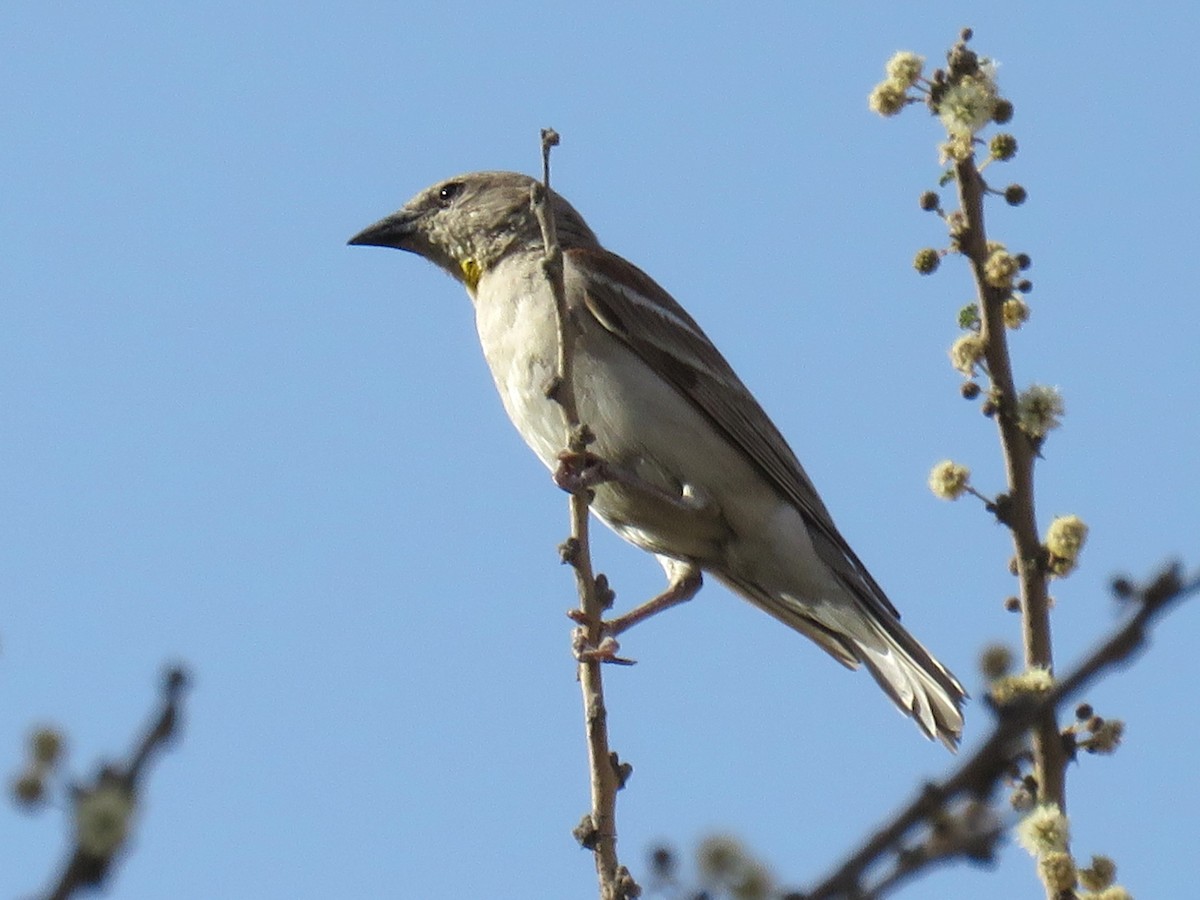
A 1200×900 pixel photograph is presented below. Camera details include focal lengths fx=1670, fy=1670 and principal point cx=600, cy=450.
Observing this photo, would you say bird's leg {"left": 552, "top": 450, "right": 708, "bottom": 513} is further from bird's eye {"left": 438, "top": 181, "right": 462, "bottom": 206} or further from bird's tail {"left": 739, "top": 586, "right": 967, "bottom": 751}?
bird's eye {"left": 438, "top": 181, "right": 462, "bottom": 206}

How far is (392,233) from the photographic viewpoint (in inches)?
365

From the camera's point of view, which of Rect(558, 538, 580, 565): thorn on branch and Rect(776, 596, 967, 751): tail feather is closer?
Rect(558, 538, 580, 565): thorn on branch

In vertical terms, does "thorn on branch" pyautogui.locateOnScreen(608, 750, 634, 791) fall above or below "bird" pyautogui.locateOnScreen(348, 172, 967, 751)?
below

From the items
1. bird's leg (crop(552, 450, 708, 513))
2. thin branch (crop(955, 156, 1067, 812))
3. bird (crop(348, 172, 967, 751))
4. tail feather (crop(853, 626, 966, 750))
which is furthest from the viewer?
bird (crop(348, 172, 967, 751))

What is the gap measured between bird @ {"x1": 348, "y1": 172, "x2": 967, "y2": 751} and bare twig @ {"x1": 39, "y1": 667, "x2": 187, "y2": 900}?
555 centimetres

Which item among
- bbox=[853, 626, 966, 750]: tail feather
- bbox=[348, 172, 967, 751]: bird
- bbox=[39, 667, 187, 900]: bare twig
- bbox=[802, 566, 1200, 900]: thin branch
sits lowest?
bbox=[39, 667, 187, 900]: bare twig

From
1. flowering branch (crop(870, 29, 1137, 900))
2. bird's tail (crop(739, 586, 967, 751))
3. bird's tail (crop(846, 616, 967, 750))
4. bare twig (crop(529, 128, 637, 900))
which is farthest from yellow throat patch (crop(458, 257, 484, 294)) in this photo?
flowering branch (crop(870, 29, 1137, 900))

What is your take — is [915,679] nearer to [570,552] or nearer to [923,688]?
[923,688]

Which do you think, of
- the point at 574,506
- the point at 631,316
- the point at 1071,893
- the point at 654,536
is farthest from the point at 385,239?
the point at 1071,893

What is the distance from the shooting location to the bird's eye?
30.4ft

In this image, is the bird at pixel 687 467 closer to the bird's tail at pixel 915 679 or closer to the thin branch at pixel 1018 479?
the bird's tail at pixel 915 679

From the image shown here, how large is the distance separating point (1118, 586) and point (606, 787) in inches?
99.1

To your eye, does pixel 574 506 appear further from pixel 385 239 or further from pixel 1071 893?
pixel 385 239

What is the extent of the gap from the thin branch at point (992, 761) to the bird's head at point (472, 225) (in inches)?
273
